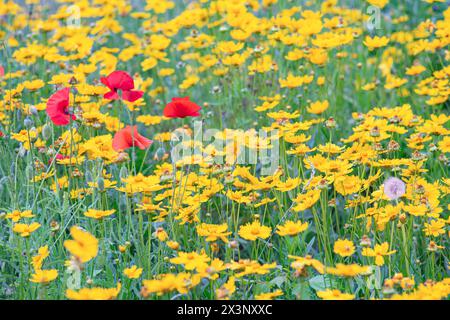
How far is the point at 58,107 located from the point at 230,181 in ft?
1.70

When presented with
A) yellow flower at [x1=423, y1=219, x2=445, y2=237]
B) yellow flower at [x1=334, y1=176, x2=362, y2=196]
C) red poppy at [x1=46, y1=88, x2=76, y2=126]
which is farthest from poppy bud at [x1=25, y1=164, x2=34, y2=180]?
yellow flower at [x1=423, y1=219, x2=445, y2=237]

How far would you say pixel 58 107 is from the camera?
2049mm

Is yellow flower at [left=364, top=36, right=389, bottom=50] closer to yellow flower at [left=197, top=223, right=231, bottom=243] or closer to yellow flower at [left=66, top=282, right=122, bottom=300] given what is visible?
yellow flower at [left=197, top=223, right=231, bottom=243]

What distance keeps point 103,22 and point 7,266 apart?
171cm

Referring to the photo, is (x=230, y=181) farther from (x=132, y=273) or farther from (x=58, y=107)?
(x=58, y=107)

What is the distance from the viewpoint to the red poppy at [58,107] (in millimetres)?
2041

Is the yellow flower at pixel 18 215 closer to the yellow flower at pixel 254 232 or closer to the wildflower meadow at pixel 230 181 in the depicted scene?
the wildflower meadow at pixel 230 181

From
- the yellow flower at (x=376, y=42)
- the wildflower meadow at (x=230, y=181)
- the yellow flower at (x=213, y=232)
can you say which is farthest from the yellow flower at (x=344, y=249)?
the yellow flower at (x=376, y=42)

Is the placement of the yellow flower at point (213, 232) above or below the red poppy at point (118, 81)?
below

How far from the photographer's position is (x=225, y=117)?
320 cm

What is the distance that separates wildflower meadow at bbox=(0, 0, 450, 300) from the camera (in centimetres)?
182

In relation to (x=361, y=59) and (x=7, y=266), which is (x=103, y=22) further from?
(x=7, y=266)

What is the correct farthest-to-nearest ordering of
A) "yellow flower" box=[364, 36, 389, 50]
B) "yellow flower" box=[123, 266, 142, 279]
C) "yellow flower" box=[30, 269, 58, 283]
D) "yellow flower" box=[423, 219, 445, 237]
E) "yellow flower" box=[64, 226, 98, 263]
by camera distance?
"yellow flower" box=[364, 36, 389, 50] < "yellow flower" box=[423, 219, 445, 237] < "yellow flower" box=[123, 266, 142, 279] < "yellow flower" box=[30, 269, 58, 283] < "yellow flower" box=[64, 226, 98, 263]
